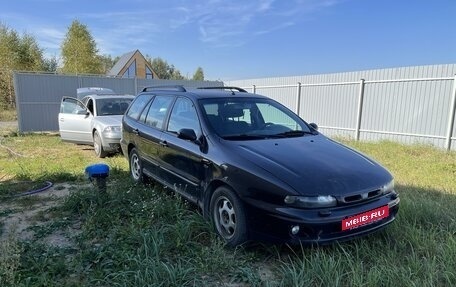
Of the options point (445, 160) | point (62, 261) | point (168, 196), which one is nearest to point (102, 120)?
point (168, 196)

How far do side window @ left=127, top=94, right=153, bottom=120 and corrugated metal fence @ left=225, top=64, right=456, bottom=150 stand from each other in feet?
25.9

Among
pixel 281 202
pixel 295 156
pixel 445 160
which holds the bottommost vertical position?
pixel 445 160

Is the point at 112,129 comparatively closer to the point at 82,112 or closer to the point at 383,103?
the point at 82,112

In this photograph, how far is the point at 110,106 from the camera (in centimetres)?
934

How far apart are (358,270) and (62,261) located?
2.56 m

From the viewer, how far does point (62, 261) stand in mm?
2982

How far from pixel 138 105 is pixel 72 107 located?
499 centimetres

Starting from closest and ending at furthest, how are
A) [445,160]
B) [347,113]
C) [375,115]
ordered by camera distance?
[445,160]
[375,115]
[347,113]

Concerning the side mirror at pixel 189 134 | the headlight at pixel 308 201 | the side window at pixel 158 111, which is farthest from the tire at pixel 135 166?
the headlight at pixel 308 201

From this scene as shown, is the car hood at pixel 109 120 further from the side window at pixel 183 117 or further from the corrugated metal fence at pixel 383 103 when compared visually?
the corrugated metal fence at pixel 383 103

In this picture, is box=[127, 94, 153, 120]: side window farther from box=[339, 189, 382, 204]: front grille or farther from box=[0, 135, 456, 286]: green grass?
box=[339, 189, 382, 204]: front grille

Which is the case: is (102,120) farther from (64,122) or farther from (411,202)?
(411,202)

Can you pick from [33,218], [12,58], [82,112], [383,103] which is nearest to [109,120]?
[82,112]

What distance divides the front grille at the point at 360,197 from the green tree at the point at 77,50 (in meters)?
30.2
